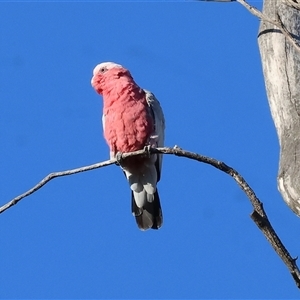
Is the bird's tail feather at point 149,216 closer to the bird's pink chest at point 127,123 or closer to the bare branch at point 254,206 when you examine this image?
the bird's pink chest at point 127,123

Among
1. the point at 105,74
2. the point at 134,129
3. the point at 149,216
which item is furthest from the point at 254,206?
the point at 105,74

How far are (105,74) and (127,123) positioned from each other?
590mm

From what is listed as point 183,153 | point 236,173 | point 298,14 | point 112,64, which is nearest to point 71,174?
point 183,153

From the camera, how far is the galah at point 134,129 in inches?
196

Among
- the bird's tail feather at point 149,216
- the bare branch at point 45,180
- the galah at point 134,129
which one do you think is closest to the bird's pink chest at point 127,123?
the galah at point 134,129

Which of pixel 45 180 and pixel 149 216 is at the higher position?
pixel 149 216

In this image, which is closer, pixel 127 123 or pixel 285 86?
pixel 285 86

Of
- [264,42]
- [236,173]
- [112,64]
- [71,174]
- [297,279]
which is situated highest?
[112,64]

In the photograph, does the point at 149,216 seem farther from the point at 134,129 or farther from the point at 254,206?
the point at 254,206

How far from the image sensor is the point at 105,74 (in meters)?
5.36

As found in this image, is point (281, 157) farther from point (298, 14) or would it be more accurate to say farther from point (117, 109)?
point (117, 109)

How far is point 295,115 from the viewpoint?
3.69 meters

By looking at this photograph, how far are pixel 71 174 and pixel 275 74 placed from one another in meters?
1.32

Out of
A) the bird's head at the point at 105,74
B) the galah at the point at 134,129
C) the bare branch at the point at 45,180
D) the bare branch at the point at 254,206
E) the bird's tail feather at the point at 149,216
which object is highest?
the bird's head at the point at 105,74
